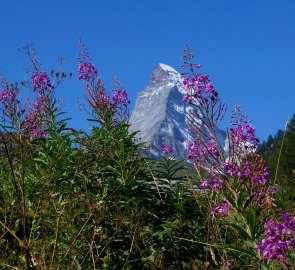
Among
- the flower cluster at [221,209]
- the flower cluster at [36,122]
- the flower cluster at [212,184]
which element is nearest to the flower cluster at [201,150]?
the flower cluster at [212,184]

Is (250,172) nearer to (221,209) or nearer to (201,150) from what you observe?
(221,209)

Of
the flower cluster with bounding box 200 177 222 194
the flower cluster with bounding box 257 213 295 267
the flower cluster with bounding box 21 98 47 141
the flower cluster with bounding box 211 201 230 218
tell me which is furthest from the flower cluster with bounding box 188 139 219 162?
the flower cluster with bounding box 21 98 47 141

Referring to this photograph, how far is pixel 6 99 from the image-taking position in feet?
24.9

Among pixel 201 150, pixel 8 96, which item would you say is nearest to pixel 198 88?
pixel 201 150

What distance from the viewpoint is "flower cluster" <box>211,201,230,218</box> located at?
5242 mm

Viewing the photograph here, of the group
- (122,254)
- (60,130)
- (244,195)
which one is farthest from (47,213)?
(244,195)

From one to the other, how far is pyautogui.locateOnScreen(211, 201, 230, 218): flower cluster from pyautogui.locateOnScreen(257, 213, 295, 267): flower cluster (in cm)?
105

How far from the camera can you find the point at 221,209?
5262 mm

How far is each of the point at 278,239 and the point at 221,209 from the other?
45.2 inches

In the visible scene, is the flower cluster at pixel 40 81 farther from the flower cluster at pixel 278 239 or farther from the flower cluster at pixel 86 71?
the flower cluster at pixel 278 239

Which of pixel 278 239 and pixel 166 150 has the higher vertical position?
pixel 166 150

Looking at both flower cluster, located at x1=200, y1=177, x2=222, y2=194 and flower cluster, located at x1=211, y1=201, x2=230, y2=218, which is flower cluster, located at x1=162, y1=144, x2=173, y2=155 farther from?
flower cluster, located at x1=211, y1=201, x2=230, y2=218

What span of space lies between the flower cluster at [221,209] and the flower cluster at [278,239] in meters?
1.05

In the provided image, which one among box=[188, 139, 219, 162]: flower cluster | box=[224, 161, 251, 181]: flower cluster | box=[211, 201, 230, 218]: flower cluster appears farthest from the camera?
box=[188, 139, 219, 162]: flower cluster
